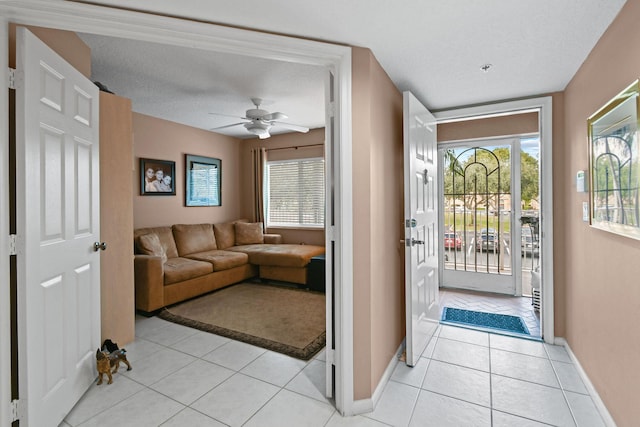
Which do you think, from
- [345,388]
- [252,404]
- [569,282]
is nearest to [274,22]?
[345,388]

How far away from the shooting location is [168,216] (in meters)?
4.71

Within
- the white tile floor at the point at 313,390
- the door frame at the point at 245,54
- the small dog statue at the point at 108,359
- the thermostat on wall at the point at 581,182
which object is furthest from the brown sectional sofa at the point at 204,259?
the thermostat on wall at the point at 581,182

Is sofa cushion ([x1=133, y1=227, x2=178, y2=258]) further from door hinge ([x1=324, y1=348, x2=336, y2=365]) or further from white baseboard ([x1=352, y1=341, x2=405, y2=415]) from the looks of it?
white baseboard ([x1=352, y1=341, x2=405, y2=415])

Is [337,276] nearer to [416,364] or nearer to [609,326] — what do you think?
[416,364]

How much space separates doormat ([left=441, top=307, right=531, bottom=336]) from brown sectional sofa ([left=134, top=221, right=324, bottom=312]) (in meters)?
2.00

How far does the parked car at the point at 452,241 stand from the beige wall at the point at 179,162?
384 centimetres

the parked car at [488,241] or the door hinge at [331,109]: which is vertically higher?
the door hinge at [331,109]

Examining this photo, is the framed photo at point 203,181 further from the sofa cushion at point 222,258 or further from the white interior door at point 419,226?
the white interior door at point 419,226

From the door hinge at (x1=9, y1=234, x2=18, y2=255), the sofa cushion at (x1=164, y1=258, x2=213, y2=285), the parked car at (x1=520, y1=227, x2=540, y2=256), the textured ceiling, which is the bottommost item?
the sofa cushion at (x1=164, y1=258, x2=213, y2=285)

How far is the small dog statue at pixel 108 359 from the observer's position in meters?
2.06

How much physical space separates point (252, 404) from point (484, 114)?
3090mm

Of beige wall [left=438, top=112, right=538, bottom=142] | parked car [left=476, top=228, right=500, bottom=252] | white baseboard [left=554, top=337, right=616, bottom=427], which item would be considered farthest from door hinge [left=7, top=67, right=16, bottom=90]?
parked car [left=476, top=228, right=500, bottom=252]

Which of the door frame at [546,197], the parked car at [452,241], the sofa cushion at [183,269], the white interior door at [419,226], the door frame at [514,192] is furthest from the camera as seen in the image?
the parked car at [452,241]

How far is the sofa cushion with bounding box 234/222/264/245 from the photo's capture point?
539cm
